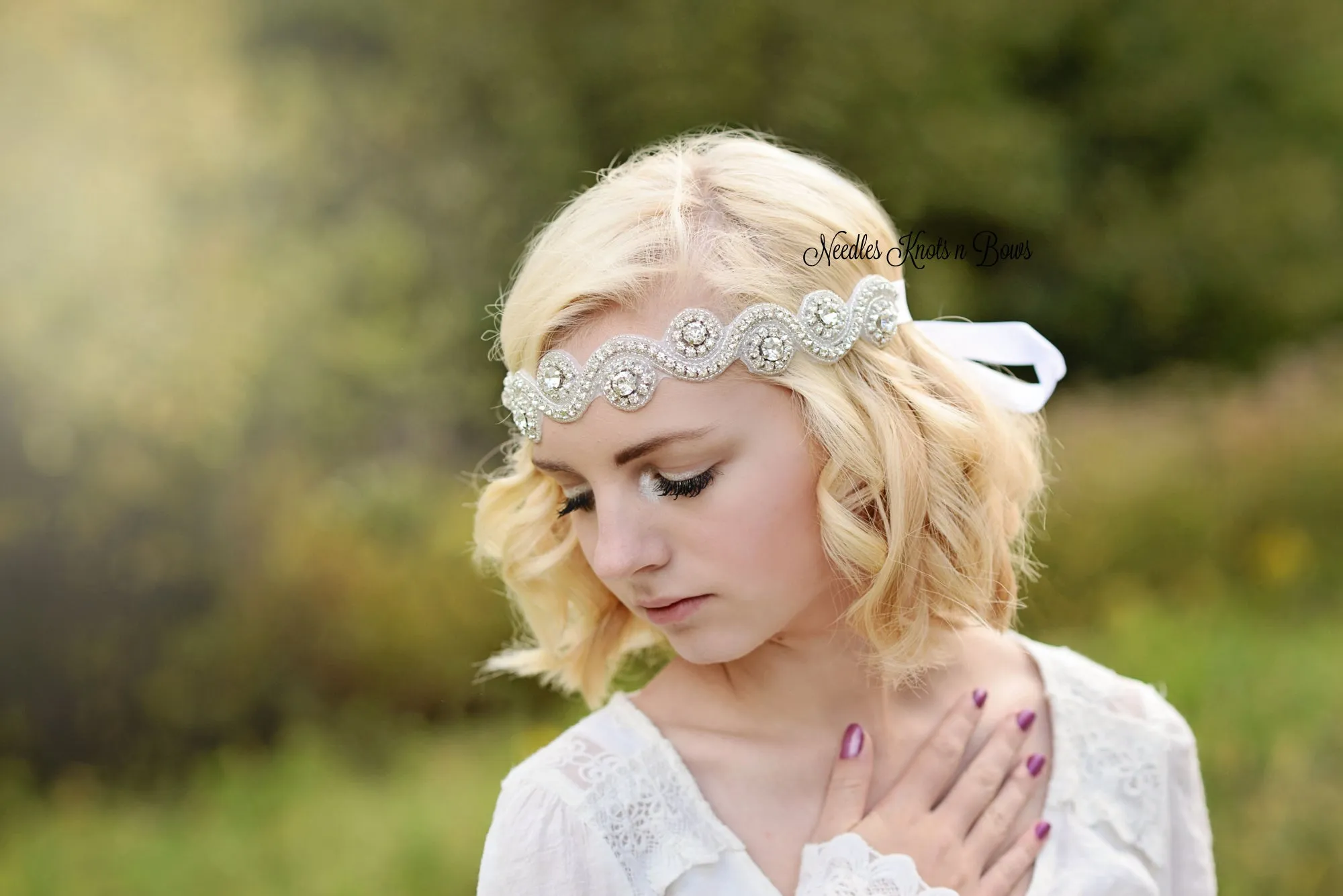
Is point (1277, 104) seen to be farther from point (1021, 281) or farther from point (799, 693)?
point (799, 693)

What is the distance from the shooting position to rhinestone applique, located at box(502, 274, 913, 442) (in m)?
1.75

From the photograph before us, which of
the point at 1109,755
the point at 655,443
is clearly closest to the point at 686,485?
the point at 655,443

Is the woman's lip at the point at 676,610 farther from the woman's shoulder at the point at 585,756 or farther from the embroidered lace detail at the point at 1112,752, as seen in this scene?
the embroidered lace detail at the point at 1112,752

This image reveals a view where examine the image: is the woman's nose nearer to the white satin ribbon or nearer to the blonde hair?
the blonde hair

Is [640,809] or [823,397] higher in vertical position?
[823,397]

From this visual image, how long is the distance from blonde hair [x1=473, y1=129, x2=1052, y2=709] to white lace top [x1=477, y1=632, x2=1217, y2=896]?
275 millimetres

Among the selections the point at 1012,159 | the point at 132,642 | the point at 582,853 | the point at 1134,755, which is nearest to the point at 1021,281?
the point at 1012,159

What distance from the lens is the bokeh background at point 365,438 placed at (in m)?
4.83

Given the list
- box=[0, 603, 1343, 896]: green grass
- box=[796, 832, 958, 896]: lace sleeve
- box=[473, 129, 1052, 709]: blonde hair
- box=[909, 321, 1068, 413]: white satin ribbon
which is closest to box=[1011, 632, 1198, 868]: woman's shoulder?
box=[473, 129, 1052, 709]: blonde hair

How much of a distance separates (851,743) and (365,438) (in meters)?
5.35

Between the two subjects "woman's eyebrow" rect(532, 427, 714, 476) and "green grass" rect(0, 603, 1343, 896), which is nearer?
"woman's eyebrow" rect(532, 427, 714, 476)

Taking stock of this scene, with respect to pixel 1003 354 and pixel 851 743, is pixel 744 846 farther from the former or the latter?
pixel 1003 354

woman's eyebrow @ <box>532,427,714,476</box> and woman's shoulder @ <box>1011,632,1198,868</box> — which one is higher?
A: woman's eyebrow @ <box>532,427,714,476</box>

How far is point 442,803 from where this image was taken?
4.56m
